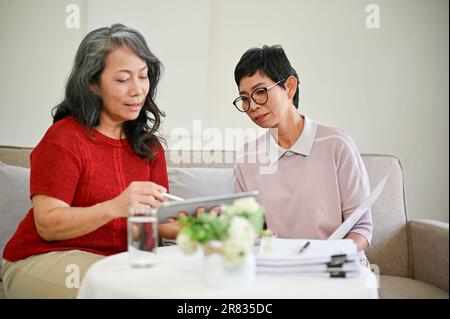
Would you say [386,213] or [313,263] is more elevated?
[313,263]

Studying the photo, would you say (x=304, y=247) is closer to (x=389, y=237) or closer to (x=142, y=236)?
(x=142, y=236)

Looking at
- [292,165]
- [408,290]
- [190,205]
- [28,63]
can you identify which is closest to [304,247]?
[190,205]

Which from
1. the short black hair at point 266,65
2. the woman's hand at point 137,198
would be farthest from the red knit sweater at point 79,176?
Result: the short black hair at point 266,65

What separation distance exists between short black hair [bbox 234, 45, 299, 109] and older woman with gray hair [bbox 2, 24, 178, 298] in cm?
30

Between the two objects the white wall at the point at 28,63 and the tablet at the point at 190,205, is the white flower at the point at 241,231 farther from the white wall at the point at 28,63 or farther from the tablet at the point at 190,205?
the white wall at the point at 28,63

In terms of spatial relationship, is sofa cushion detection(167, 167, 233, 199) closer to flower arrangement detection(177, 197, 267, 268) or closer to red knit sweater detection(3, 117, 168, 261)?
red knit sweater detection(3, 117, 168, 261)

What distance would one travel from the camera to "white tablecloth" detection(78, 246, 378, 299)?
1.13 meters

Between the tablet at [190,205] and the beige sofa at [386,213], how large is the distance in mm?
949

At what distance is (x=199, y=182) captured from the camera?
7.60ft

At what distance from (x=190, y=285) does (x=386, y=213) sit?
1.38 m

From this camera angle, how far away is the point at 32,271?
5.15 feet

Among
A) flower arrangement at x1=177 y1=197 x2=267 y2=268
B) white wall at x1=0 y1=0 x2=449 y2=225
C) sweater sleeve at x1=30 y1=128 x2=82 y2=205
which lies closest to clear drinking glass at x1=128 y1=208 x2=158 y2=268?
flower arrangement at x1=177 y1=197 x2=267 y2=268
